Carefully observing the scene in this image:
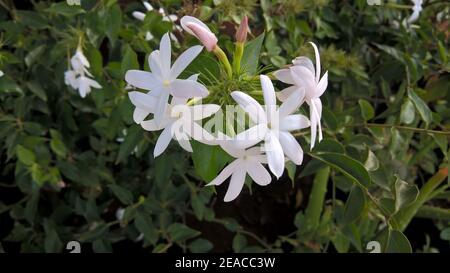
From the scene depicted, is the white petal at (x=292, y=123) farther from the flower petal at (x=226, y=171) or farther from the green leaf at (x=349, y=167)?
the green leaf at (x=349, y=167)

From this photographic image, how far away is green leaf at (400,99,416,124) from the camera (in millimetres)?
961

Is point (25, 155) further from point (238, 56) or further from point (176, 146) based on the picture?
point (238, 56)

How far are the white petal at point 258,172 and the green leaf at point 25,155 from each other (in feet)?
2.11

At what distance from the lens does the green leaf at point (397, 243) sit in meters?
0.83

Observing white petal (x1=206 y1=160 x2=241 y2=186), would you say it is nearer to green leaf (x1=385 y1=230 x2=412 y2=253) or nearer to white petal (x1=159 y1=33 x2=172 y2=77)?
white petal (x1=159 y1=33 x2=172 y2=77)

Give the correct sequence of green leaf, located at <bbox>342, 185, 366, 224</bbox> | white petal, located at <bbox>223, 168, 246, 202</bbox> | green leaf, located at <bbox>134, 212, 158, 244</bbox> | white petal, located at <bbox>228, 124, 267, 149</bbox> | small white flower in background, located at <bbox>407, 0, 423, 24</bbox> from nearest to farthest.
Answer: white petal, located at <bbox>228, 124, 267, 149</bbox>, white petal, located at <bbox>223, 168, 246, 202</bbox>, green leaf, located at <bbox>342, 185, 366, 224</bbox>, small white flower in background, located at <bbox>407, 0, 423, 24</bbox>, green leaf, located at <bbox>134, 212, 158, 244</bbox>

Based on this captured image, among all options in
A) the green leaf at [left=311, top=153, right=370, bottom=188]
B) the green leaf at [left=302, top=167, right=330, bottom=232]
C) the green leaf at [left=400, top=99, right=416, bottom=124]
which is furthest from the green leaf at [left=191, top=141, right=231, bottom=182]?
the green leaf at [left=302, top=167, right=330, bottom=232]

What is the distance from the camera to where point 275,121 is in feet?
2.01

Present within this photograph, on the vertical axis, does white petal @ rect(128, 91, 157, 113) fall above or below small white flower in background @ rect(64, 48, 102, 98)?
above

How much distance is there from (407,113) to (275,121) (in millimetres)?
450

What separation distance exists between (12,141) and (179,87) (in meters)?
0.69

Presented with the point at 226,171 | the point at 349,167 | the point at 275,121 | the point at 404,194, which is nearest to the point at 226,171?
the point at 226,171

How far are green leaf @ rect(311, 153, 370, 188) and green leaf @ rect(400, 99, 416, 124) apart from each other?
21cm

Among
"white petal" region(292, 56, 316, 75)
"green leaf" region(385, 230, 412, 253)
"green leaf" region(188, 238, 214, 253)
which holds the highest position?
"white petal" region(292, 56, 316, 75)
